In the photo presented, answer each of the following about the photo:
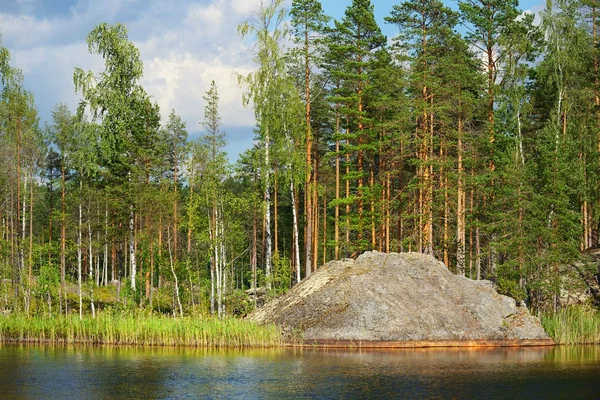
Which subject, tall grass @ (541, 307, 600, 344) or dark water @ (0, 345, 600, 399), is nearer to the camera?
dark water @ (0, 345, 600, 399)

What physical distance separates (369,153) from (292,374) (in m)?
25.3

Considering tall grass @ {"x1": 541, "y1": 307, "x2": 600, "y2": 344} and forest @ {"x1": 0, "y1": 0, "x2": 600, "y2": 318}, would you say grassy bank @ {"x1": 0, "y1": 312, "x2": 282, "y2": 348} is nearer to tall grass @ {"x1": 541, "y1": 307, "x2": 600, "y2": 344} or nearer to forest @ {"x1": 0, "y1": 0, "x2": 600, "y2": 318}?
forest @ {"x1": 0, "y1": 0, "x2": 600, "y2": 318}

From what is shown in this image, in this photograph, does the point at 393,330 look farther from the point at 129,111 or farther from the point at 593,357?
the point at 129,111

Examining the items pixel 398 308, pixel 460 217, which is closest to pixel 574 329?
pixel 398 308

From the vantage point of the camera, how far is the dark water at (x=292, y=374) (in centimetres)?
1764

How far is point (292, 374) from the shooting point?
20734mm

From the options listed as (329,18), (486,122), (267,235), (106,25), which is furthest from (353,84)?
(106,25)

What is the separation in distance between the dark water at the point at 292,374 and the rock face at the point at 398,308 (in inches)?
113

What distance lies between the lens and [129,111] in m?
41.1

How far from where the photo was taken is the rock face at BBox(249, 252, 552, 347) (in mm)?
30844

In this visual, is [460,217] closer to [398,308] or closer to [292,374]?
[398,308]

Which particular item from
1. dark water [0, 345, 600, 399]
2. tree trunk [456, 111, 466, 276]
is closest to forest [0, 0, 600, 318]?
tree trunk [456, 111, 466, 276]

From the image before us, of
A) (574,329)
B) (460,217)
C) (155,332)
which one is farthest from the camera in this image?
(460,217)

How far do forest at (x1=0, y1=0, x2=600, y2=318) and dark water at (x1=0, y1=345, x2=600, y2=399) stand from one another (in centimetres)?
992
